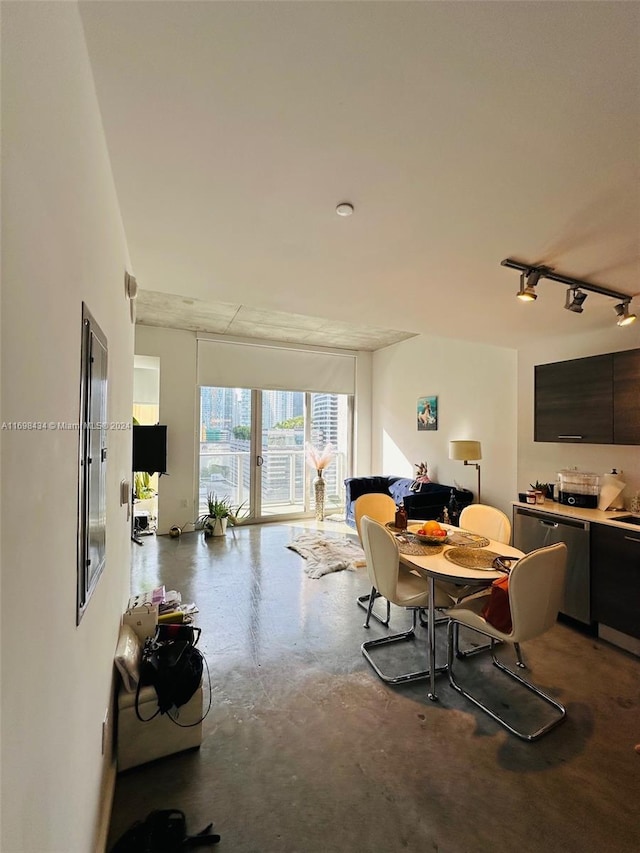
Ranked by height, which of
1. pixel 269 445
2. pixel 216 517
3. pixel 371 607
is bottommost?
pixel 371 607

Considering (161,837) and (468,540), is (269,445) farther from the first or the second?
(161,837)

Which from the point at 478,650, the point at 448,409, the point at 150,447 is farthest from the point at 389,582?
the point at 150,447

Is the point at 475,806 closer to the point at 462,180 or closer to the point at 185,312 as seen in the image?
the point at 462,180

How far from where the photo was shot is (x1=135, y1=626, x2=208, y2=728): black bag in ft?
5.89

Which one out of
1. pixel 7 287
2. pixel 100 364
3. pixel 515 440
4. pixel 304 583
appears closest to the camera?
pixel 7 287

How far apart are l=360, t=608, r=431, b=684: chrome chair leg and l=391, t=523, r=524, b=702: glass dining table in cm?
12

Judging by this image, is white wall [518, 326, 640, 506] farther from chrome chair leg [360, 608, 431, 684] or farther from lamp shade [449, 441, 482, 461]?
chrome chair leg [360, 608, 431, 684]

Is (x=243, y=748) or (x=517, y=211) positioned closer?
(x=517, y=211)

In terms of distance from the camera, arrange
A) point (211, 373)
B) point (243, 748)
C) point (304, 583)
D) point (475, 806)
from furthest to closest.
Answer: point (211, 373), point (304, 583), point (243, 748), point (475, 806)

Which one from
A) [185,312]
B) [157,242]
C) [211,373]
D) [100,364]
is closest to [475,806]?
[100,364]

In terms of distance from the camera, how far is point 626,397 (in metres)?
3.01

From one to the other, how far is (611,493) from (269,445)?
4.67 metres

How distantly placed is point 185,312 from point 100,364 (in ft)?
12.4

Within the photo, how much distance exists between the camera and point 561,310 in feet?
9.72
